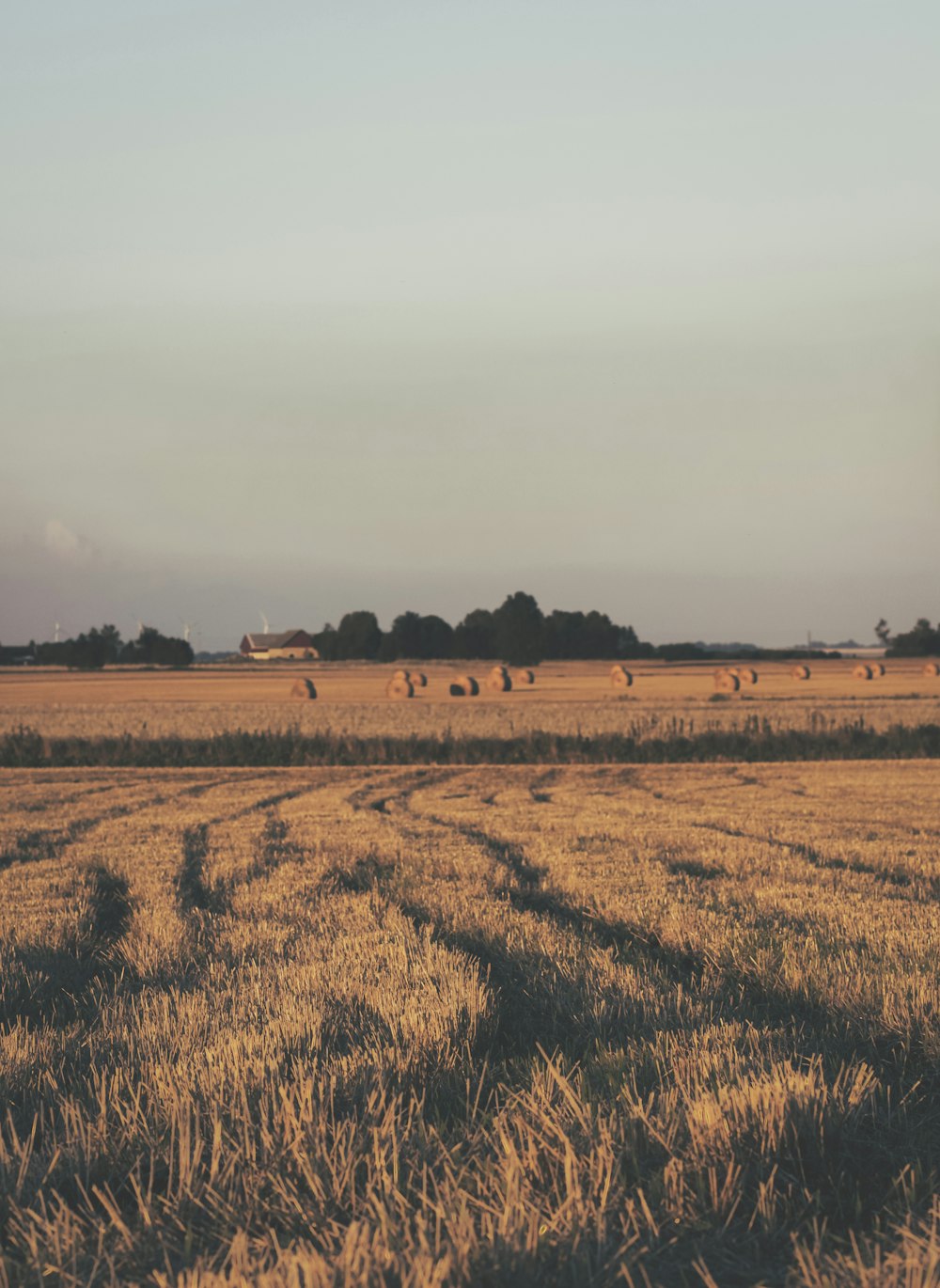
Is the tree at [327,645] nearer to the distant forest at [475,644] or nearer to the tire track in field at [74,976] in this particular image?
the distant forest at [475,644]

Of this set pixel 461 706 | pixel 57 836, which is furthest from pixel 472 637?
pixel 57 836

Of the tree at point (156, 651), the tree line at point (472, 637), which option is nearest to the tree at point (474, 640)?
the tree line at point (472, 637)

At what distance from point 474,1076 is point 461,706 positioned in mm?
45125

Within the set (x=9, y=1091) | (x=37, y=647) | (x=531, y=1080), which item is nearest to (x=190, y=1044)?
(x=9, y=1091)

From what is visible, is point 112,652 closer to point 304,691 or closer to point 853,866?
point 304,691

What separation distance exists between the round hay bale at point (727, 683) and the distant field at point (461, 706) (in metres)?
0.98

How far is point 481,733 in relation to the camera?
1437 inches

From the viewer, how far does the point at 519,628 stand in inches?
5861

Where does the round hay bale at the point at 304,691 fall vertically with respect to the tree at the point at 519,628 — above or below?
below

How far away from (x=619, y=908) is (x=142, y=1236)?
22.4 ft

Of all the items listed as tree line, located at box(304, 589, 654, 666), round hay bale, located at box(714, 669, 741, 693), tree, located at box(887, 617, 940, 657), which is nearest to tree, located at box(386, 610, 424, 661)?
tree line, located at box(304, 589, 654, 666)

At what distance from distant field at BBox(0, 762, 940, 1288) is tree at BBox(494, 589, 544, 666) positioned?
133 metres

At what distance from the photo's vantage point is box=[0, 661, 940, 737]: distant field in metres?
Answer: 39.6

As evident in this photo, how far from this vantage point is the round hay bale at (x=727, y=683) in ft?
215
